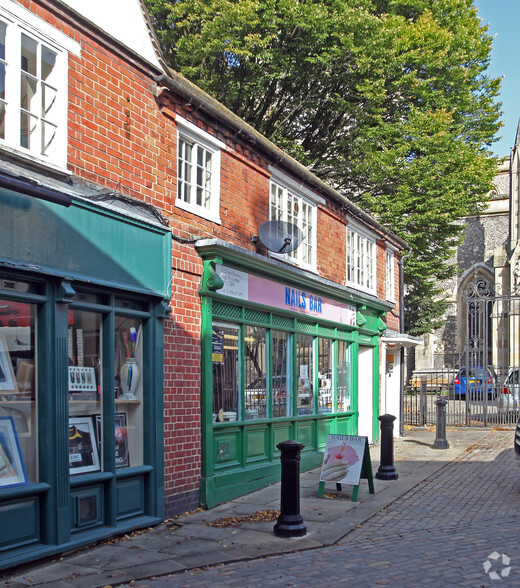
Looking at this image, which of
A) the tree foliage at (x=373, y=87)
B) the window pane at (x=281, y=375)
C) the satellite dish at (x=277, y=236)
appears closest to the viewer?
the satellite dish at (x=277, y=236)

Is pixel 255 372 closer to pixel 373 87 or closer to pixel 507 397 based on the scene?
pixel 507 397

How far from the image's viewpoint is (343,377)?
1407 cm

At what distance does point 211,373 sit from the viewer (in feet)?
30.0

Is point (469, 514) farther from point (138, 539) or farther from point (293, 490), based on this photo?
point (138, 539)

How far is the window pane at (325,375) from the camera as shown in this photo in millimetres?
12898

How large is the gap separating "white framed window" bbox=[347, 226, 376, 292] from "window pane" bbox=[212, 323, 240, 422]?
5569mm

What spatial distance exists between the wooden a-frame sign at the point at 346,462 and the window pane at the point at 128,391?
9.54 ft

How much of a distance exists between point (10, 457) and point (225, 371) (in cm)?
395

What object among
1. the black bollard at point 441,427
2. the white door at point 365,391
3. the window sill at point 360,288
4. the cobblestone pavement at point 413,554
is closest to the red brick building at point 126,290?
the cobblestone pavement at point 413,554

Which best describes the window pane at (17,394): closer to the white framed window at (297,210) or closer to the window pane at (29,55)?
the window pane at (29,55)

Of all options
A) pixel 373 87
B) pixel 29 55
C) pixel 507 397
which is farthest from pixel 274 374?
pixel 373 87

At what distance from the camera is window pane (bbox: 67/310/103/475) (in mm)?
7008

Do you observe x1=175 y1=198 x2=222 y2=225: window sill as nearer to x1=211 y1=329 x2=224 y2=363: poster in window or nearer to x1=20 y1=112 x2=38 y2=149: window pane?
x1=211 y1=329 x2=224 y2=363: poster in window

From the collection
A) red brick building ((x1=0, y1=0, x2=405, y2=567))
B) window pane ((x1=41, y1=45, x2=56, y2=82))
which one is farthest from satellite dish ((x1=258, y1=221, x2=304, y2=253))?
window pane ((x1=41, y1=45, x2=56, y2=82))
